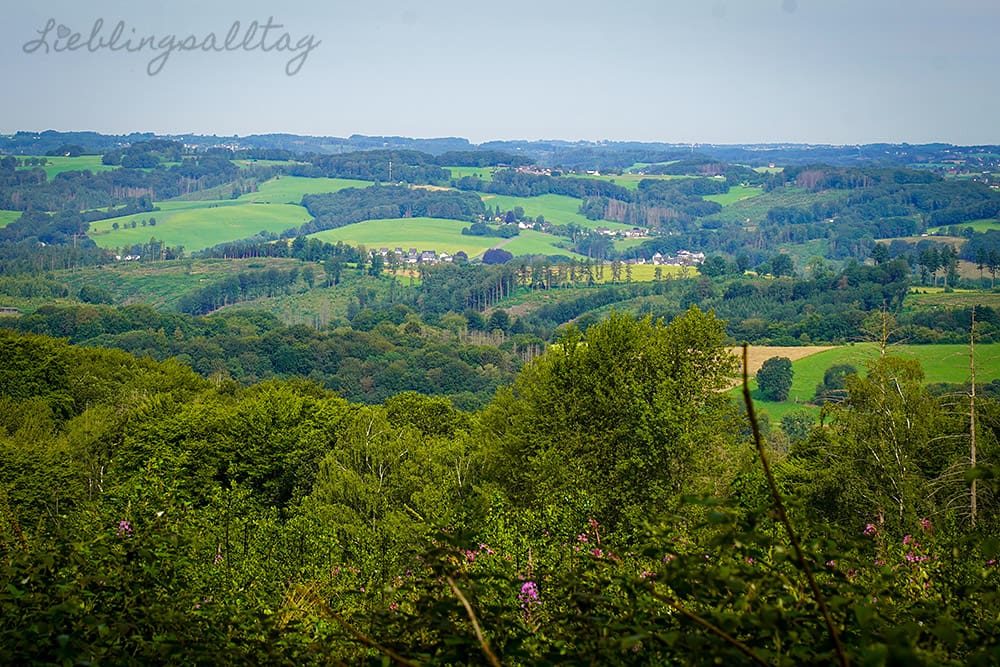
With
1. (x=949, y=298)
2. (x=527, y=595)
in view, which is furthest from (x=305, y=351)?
(x=527, y=595)

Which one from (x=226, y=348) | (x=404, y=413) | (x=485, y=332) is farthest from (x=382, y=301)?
(x=404, y=413)

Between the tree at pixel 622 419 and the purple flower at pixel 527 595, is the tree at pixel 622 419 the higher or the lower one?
the lower one

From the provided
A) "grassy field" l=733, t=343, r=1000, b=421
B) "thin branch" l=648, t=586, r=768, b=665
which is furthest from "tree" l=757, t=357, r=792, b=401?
"thin branch" l=648, t=586, r=768, b=665

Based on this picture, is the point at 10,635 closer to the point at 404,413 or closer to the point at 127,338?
the point at 404,413

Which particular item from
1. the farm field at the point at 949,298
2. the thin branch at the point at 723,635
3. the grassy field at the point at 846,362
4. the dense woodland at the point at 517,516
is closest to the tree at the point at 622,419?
the dense woodland at the point at 517,516

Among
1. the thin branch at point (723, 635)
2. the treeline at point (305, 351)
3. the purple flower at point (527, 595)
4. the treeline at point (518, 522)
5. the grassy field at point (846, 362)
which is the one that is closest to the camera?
the thin branch at point (723, 635)

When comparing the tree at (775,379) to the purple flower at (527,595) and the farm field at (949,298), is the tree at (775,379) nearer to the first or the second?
the farm field at (949,298)

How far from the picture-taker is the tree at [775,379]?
8538 centimetres

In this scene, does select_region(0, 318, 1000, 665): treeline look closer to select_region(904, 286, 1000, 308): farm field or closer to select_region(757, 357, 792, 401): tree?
select_region(757, 357, 792, 401): tree

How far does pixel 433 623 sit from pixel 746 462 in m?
19.8

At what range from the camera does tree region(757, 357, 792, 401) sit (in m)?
85.4

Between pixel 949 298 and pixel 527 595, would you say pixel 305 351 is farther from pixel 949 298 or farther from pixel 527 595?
pixel 527 595

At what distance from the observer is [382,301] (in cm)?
19362

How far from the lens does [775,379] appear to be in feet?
284
